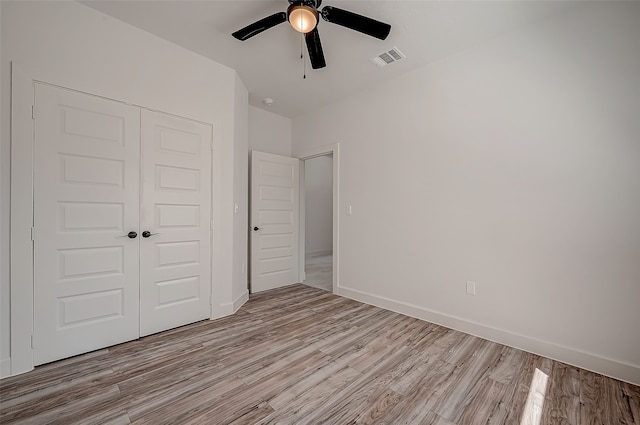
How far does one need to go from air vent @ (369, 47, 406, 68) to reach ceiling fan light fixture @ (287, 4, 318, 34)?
1.13m

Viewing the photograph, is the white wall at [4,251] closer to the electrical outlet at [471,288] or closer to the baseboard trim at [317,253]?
the electrical outlet at [471,288]

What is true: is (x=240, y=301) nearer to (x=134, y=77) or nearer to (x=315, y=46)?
(x=134, y=77)

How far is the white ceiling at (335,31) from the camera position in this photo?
2125mm

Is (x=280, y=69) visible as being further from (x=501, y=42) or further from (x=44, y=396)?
(x=44, y=396)

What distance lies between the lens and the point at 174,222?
2686mm

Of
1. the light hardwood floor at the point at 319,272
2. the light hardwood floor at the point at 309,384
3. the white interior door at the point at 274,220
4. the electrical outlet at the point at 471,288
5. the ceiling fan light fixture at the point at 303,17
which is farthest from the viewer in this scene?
the light hardwood floor at the point at 319,272

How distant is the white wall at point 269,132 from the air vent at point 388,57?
2.04 meters

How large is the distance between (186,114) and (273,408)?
9.04ft

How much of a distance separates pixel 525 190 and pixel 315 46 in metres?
2.21

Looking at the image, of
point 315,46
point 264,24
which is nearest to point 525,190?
point 315,46

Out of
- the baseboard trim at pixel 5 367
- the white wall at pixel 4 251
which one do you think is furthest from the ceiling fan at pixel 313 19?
the baseboard trim at pixel 5 367

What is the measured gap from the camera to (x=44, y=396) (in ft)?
5.56

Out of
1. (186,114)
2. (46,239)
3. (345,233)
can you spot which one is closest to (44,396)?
(46,239)

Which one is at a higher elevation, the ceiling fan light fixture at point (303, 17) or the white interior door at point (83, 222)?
the ceiling fan light fixture at point (303, 17)
